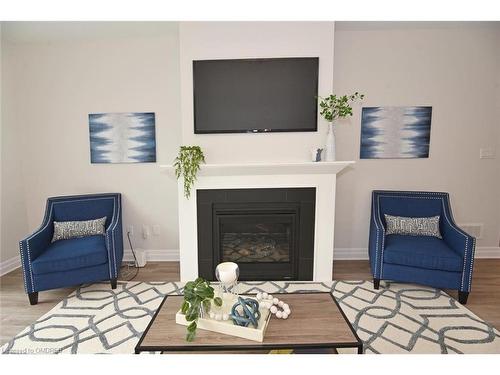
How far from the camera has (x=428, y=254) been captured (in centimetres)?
279

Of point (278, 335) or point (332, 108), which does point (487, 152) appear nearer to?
point (332, 108)

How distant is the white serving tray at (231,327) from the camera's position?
165 centimetres

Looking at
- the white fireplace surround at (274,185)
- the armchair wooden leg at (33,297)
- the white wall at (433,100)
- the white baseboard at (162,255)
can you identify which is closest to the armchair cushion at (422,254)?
the white fireplace surround at (274,185)

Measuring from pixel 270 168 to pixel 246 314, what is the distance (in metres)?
1.55

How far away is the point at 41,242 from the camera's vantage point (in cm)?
293

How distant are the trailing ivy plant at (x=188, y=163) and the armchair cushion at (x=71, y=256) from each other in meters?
0.96

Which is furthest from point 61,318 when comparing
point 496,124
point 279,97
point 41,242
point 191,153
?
point 496,124

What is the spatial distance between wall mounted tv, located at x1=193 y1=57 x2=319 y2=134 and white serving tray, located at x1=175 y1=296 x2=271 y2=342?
6.10 feet

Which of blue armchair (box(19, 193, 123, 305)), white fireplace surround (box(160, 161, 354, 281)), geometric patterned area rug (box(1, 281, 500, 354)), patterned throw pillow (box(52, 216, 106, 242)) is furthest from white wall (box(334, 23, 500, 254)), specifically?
patterned throw pillow (box(52, 216, 106, 242))

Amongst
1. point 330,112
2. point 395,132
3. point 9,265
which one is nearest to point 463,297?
point 395,132

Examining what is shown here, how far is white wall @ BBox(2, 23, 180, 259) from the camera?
3.56 m
